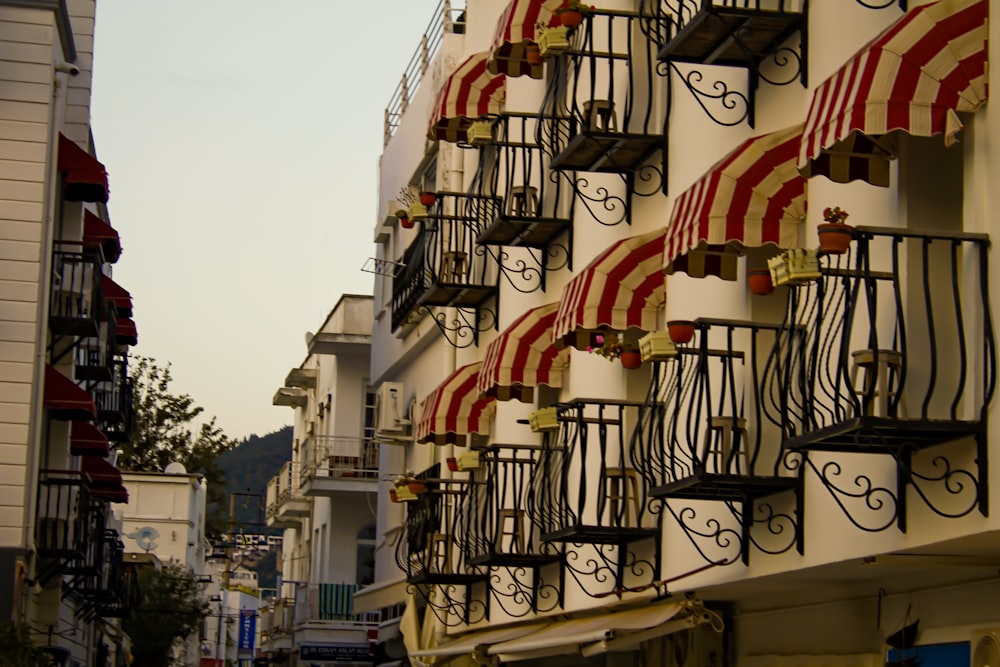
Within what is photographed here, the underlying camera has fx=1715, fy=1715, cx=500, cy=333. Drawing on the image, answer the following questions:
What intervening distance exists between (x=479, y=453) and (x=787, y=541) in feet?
27.1

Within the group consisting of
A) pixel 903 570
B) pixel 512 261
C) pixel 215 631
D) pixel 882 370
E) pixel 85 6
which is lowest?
pixel 215 631

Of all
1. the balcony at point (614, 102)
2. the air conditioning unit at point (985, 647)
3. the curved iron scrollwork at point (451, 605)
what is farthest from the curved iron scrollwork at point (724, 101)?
the curved iron scrollwork at point (451, 605)

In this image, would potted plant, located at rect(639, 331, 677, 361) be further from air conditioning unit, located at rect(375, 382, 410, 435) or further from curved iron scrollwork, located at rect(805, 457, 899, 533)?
air conditioning unit, located at rect(375, 382, 410, 435)

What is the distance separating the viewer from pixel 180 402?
175 feet

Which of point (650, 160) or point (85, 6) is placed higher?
point (85, 6)

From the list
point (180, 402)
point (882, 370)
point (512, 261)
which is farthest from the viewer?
point (180, 402)

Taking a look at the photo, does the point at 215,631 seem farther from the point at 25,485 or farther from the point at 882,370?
the point at 882,370

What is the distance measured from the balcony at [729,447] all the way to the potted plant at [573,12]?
3.69 m

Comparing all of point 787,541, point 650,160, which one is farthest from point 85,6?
point 787,541

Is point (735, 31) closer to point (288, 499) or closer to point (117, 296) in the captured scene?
point (117, 296)

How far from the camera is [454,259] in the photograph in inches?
893

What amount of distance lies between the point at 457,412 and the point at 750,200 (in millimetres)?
10952

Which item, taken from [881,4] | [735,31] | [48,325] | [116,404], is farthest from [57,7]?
[881,4]

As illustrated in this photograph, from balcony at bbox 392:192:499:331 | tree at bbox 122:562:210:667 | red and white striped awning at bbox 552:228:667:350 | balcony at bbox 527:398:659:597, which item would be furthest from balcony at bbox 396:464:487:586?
tree at bbox 122:562:210:667
